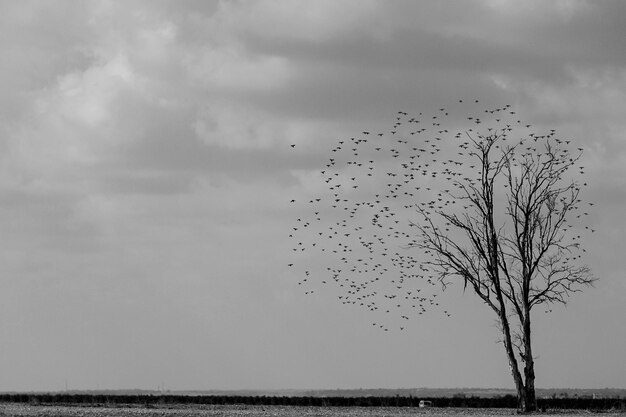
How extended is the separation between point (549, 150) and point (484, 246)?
7324 mm

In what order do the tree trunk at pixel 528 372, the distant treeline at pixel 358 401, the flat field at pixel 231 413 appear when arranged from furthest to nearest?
the distant treeline at pixel 358 401 → the tree trunk at pixel 528 372 → the flat field at pixel 231 413

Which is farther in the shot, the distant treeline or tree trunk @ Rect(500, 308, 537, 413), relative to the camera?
the distant treeline

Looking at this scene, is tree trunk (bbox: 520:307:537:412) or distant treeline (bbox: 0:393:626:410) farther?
distant treeline (bbox: 0:393:626:410)

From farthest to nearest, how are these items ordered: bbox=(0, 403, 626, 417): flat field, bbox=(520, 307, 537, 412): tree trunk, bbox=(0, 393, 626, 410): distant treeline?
bbox=(0, 393, 626, 410): distant treeline
bbox=(520, 307, 537, 412): tree trunk
bbox=(0, 403, 626, 417): flat field

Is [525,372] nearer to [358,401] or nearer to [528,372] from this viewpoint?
[528,372]

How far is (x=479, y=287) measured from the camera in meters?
67.8

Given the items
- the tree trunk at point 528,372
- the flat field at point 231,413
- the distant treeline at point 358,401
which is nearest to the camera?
the flat field at point 231,413

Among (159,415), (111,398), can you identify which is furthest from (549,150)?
(111,398)

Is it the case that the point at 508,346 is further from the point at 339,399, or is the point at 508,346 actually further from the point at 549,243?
the point at 339,399

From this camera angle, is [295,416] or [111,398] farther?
[111,398]

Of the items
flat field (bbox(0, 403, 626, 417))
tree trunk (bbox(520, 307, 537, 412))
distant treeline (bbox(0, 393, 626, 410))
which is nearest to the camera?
flat field (bbox(0, 403, 626, 417))

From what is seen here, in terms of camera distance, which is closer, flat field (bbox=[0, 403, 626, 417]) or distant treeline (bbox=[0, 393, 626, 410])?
flat field (bbox=[0, 403, 626, 417])

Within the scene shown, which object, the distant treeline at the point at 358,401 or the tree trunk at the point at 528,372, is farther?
the distant treeline at the point at 358,401

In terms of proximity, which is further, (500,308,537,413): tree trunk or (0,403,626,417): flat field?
(500,308,537,413): tree trunk
